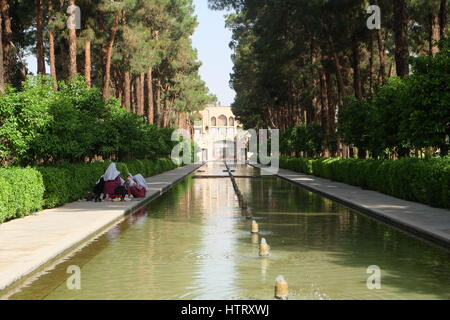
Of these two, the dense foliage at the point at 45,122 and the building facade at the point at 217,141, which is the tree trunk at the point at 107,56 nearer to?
the dense foliage at the point at 45,122

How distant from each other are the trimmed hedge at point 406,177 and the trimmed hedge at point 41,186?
10.8 m

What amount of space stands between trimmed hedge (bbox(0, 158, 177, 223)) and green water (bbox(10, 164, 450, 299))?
2601 millimetres

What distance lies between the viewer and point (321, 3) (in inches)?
1517

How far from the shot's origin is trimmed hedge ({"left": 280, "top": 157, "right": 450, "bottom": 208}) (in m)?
19.7

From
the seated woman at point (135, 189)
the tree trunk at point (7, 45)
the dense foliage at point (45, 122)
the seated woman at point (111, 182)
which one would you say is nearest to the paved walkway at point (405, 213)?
the seated woman at point (135, 189)

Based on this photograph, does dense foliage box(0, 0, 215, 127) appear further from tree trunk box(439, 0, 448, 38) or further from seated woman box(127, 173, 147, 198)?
tree trunk box(439, 0, 448, 38)

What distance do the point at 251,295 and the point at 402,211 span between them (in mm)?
11334

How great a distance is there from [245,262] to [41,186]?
1050 cm

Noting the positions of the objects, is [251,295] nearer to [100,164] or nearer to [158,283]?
[158,283]

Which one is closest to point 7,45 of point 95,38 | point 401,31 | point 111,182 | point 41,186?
point 95,38

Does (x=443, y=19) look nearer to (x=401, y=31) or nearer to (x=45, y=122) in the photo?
(x=401, y=31)

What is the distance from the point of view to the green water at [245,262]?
8.93 metres
